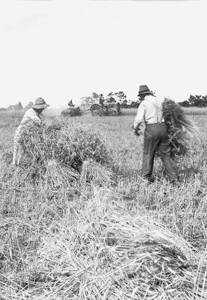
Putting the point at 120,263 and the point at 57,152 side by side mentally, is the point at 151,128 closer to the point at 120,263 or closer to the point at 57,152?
the point at 57,152

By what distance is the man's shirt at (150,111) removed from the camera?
5.46 m

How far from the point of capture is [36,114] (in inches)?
216

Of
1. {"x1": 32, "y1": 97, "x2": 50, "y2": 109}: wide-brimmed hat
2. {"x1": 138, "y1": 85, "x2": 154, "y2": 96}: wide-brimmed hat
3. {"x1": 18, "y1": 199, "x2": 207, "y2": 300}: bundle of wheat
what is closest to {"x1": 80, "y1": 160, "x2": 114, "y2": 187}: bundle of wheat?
{"x1": 32, "y1": 97, "x2": 50, "y2": 109}: wide-brimmed hat

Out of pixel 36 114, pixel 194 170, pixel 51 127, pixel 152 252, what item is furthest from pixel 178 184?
pixel 152 252

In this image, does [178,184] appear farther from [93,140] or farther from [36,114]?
[36,114]

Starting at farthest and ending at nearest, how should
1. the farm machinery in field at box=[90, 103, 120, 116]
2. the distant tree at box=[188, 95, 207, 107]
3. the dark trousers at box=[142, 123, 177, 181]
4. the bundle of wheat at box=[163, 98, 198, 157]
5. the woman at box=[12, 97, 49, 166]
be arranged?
the distant tree at box=[188, 95, 207, 107] < the farm machinery in field at box=[90, 103, 120, 116] < the bundle of wheat at box=[163, 98, 198, 157] < the dark trousers at box=[142, 123, 177, 181] < the woman at box=[12, 97, 49, 166]

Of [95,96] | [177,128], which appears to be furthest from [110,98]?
[177,128]

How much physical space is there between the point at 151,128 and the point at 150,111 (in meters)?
0.25

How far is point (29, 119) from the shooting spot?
17.9ft

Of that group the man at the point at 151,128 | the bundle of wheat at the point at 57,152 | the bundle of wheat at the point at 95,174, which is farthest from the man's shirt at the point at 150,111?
the bundle of wheat at the point at 95,174

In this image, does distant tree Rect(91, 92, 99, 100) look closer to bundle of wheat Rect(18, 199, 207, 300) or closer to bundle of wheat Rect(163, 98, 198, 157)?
bundle of wheat Rect(163, 98, 198, 157)

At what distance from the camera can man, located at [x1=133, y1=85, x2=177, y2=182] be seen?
5.46 meters

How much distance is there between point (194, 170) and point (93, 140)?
1.89 metres

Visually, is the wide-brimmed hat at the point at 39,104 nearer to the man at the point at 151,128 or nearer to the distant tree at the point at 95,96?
the man at the point at 151,128
